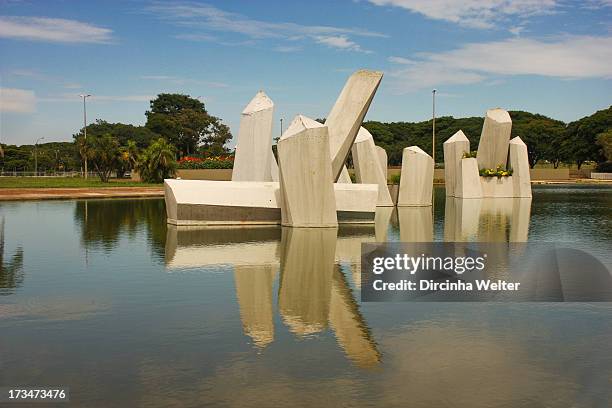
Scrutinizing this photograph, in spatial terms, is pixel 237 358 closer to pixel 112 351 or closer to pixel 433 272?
pixel 112 351

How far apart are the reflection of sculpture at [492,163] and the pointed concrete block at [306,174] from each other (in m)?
16.1

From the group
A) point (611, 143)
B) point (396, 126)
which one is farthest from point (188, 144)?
point (611, 143)

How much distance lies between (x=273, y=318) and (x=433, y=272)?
3995mm

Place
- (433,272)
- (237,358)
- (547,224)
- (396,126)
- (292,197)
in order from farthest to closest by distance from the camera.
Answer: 1. (396,126)
2. (547,224)
3. (292,197)
4. (433,272)
5. (237,358)

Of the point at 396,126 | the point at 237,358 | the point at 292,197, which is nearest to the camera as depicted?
the point at 237,358

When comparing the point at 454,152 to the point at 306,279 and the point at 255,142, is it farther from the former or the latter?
the point at 306,279

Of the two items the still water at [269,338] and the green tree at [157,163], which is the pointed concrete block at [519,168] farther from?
the green tree at [157,163]

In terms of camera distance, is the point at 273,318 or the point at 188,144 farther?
the point at 188,144

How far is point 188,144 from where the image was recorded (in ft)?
239

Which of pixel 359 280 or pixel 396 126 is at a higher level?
pixel 396 126

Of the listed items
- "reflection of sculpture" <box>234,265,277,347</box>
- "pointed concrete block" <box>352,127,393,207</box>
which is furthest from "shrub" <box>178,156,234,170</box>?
"reflection of sculpture" <box>234,265,277,347</box>

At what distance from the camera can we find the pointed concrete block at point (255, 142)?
19844mm

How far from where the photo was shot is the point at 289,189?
1557cm

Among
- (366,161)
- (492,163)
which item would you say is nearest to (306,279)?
(366,161)
